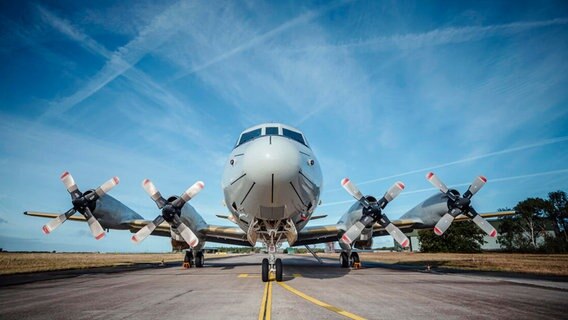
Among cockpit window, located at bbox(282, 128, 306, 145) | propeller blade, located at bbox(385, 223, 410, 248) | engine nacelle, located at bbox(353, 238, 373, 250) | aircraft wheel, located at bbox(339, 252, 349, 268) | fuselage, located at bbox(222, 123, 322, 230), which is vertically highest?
cockpit window, located at bbox(282, 128, 306, 145)

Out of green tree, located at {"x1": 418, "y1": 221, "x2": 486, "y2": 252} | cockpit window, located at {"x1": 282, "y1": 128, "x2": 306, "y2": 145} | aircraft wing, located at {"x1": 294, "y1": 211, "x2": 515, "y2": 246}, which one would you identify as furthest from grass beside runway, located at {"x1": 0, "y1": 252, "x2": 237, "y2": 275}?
green tree, located at {"x1": 418, "y1": 221, "x2": 486, "y2": 252}

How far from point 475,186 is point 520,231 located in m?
53.0

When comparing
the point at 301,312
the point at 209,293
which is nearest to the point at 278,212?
the point at 209,293

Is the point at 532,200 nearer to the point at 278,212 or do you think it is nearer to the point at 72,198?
the point at 278,212

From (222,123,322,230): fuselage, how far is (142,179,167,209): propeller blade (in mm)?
3786

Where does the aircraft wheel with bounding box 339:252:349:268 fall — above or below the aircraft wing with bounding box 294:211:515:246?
below

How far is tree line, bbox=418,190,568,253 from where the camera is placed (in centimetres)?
5006

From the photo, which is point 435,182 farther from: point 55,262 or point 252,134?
point 55,262

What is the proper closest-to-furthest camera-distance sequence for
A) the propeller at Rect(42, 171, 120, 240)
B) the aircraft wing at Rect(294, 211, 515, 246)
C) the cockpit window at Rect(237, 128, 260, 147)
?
the cockpit window at Rect(237, 128, 260, 147) < the propeller at Rect(42, 171, 120, 240) < the aircraft wing at Rect(294, 211, 515, 246)

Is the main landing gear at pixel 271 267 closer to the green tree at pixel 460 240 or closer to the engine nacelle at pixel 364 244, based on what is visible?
the engine nacelle at pixel 364 244

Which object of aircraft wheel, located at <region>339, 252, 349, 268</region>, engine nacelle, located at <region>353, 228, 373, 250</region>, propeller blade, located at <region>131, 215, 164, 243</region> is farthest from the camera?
aircraft wheel, located at <region>339, 252, 349, 268</region>

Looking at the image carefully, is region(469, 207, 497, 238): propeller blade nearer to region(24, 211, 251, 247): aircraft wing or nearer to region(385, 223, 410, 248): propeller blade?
region(385, 223, 410, 248): propeller blade

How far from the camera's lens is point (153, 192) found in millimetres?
12297

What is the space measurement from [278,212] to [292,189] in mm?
1283
